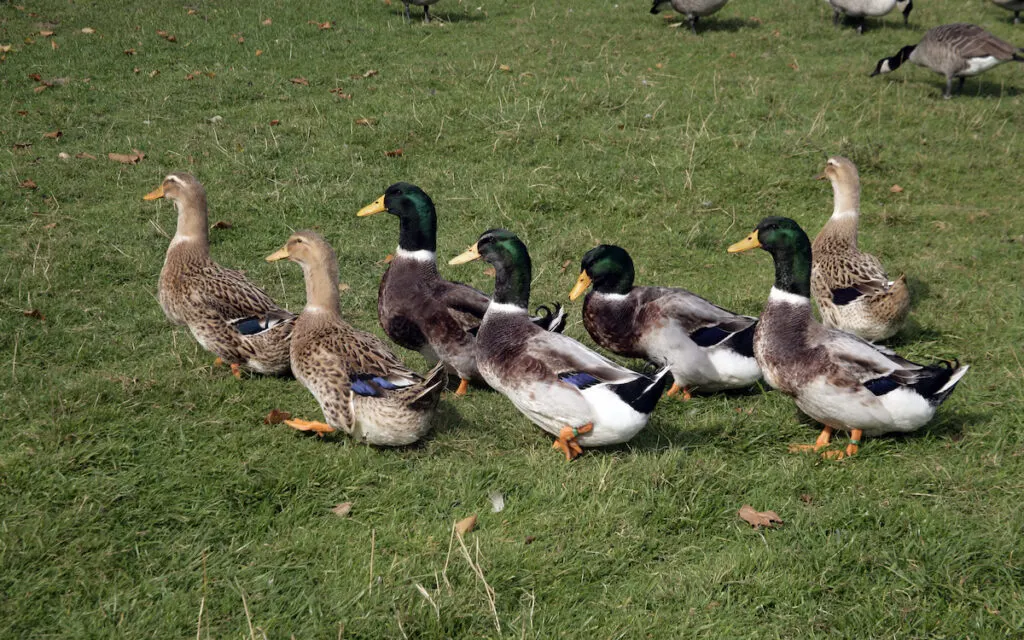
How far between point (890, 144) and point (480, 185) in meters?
4.83

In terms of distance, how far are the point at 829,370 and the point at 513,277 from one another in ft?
6.28

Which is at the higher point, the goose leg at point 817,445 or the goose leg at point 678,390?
the goose leg at point 817,445

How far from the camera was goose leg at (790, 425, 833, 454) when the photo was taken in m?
5.16

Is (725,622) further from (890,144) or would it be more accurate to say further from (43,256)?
(890,144)

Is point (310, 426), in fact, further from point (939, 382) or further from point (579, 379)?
point (939, 382)

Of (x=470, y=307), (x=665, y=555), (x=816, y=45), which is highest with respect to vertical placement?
(x=816, y=45)

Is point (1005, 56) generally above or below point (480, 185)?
above

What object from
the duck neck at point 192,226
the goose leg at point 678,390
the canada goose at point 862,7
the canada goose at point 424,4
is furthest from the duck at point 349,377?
the canada goose at point 862,7

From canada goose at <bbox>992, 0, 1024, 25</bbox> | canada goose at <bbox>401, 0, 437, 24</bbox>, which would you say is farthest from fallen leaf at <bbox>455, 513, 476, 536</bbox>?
canada goose at <bbox>992, 0, 1024, 25</bbox>

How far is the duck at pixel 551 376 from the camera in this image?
4715 mm

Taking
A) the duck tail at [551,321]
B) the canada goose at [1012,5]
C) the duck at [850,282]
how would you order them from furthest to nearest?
the canada goose at [1012,5]
the duck at [850,282]
the duck tail at [551,321]

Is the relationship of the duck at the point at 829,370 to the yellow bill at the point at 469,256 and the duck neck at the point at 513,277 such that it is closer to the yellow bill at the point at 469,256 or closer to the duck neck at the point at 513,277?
the duck neck at the point at 513,277

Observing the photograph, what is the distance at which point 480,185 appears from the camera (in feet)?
29.8

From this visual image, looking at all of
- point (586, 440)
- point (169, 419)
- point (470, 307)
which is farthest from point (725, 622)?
point (169, 419)
